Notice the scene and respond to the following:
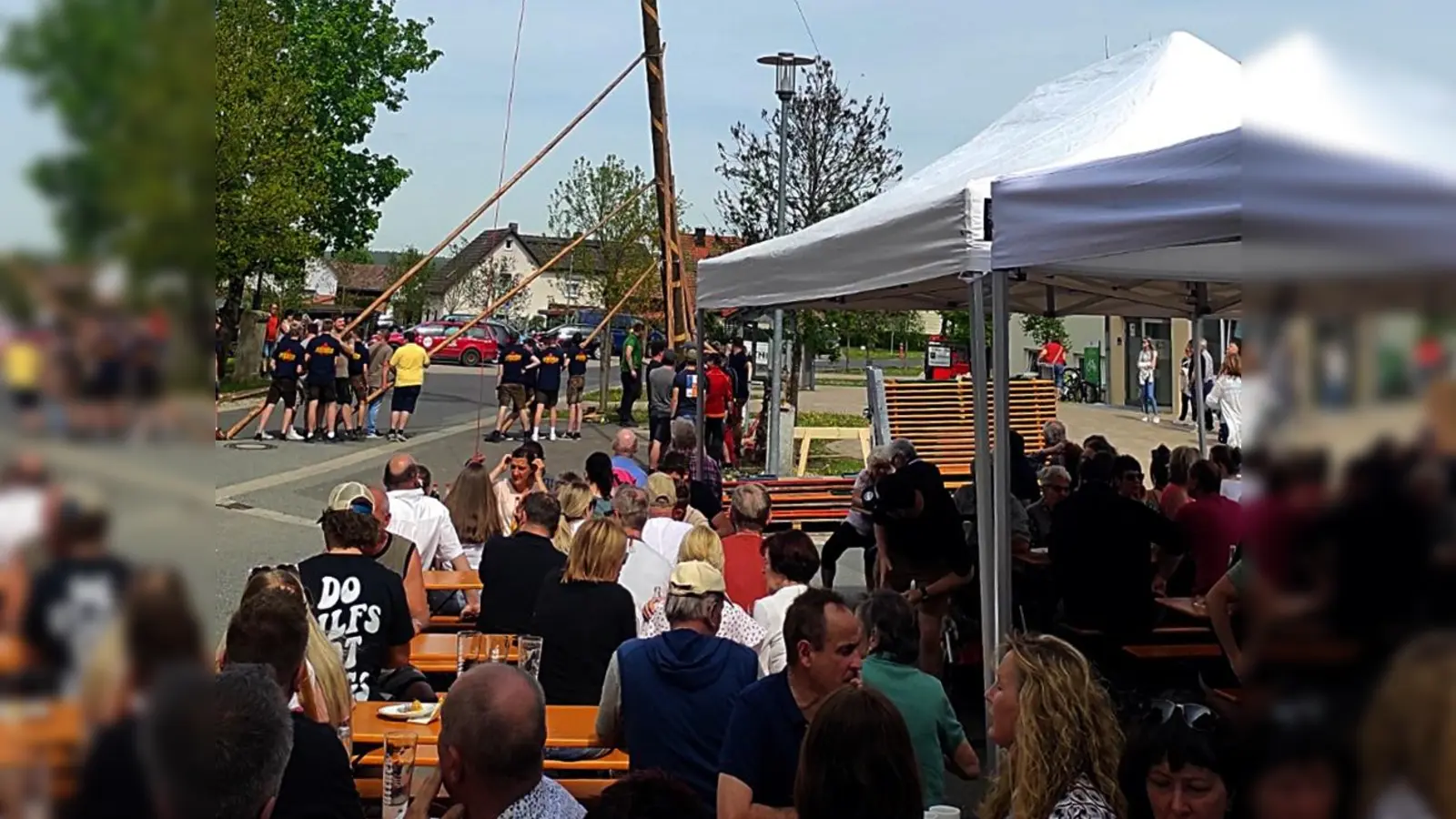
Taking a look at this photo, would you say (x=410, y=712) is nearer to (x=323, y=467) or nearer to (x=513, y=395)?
(x=323, y=467)

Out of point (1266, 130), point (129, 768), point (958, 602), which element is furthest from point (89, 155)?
point (958, 602)

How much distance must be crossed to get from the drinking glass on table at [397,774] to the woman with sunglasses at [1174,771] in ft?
6.37

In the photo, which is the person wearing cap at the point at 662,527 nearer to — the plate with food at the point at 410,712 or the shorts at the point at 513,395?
the plate with food at the point at 410,712

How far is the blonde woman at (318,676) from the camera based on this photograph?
3.71 m

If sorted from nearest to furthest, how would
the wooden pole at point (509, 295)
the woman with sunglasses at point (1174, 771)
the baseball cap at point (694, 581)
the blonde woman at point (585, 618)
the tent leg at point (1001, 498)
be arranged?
the woman with sunglasses at point (1174, 771), the baseball cap at point (694, 581), the blonde woman at point (585, 618), the tent leg at point (1001, 498), the wooden pole at point (509, 295)

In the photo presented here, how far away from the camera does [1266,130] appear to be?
2.19ft

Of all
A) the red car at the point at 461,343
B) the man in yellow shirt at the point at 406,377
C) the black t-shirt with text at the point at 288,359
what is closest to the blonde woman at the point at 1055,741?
the black t-shirt with text at the point at 288,359

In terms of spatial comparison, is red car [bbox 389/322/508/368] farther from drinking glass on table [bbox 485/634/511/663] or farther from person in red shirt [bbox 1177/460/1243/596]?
drinking glass on table [bbox 485/634/511/663]

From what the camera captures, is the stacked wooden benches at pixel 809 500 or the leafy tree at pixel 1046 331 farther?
the leafy tree at pixel 1046 331

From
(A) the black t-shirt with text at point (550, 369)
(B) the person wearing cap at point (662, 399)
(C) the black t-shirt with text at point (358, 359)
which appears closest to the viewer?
(B) the person wearing cap at point (662, 399)

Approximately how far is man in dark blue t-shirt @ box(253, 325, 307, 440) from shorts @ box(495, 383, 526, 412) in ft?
10.0

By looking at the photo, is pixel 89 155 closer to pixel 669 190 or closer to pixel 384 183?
pixel 669 190

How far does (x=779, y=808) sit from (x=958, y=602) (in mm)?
4318

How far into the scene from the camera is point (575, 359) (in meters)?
20.6
